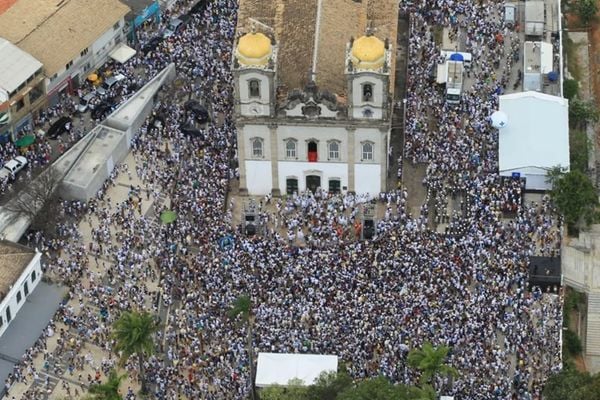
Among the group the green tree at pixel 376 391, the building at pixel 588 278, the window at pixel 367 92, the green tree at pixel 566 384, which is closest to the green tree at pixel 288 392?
the green tree at pixel 376 391

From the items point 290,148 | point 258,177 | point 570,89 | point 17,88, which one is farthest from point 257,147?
A: point 570,89

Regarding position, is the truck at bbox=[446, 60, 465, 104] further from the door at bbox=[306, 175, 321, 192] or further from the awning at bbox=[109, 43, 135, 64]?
the awning at bbox=[109, 43, 135, 64]

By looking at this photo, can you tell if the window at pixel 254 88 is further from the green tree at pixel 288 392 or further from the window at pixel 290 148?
the green tree at pixel 288 392

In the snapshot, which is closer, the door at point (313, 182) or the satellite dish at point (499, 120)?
the door at point (313, 182)

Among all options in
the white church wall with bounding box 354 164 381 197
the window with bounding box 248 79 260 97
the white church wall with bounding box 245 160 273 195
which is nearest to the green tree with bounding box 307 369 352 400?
the white church wall with bounding box 354 164 381 197

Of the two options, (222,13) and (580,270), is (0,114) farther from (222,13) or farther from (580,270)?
(580,270)

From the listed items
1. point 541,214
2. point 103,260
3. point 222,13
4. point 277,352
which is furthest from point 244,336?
point 222,13

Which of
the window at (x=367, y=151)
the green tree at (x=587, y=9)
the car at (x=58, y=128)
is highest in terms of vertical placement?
the green tree at (x=587, y=9)
